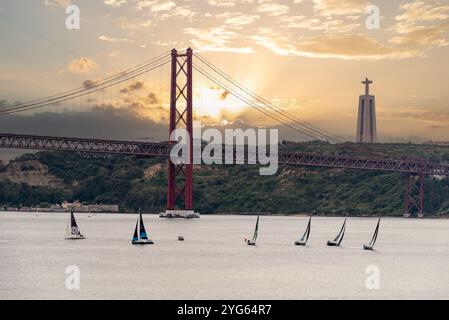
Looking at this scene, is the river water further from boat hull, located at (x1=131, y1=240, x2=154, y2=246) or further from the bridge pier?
the bridge pier

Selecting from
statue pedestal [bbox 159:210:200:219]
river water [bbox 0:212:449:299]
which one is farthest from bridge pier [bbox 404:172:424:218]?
river water [bbox 0:212:449:299]

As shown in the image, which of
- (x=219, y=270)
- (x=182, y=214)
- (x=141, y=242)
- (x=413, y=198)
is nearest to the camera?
(x=219, y=270)

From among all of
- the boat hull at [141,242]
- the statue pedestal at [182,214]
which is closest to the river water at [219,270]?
the boat hull at [141,242]

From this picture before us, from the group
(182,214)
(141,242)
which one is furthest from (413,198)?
(141,242)

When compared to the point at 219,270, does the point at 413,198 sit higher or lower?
lower

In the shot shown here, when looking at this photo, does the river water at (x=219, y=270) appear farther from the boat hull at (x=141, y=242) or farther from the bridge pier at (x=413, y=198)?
the bridge pier at (x=413, y=198)

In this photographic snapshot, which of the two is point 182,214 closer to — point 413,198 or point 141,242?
point 141,242
